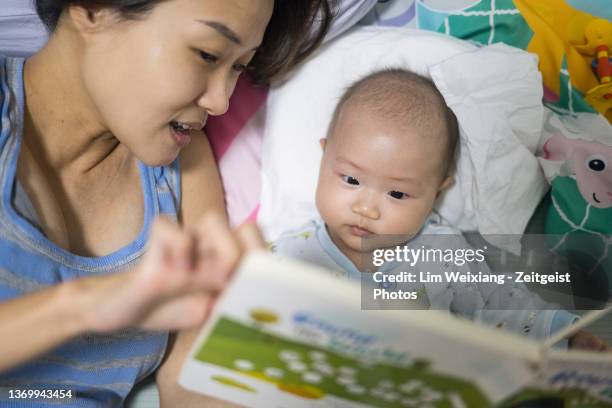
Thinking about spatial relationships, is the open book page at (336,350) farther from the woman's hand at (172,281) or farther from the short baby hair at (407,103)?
the short baby hair at (407,103)

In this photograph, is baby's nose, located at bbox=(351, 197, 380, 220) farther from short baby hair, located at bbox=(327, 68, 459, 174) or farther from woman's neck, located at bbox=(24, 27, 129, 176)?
woman's neck, located at bbox=(24, 27, 129, 176)

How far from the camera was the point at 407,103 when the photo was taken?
1.19 metres

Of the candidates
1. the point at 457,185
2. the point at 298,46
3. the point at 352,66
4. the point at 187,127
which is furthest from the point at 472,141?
the point at 187,127

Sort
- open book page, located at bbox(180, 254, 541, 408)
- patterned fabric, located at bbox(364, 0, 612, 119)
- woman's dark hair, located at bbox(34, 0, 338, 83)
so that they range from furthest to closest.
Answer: patterned fabric, located at bbox(364, 0, 612, 119) → woman's dark hair, located at bbox(34, 0, 338, 83) → open book page, located at bbox(180, 254, 541, 408)

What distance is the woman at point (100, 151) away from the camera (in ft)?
2.79

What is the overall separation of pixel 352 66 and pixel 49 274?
2.48ft

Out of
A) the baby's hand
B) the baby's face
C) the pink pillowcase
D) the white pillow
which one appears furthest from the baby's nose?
the baby's hand

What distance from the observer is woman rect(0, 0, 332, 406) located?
849mm

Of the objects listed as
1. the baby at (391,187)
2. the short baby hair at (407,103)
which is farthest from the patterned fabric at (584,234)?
the short baby hair at (407,103)

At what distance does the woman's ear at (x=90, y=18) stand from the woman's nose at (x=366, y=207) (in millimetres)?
557

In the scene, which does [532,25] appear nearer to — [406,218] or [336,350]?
[406,218]

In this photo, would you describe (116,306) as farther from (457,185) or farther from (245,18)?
(457,185)

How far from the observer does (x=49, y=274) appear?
90cm

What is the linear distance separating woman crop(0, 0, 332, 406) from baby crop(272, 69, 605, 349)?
0.72 ft
